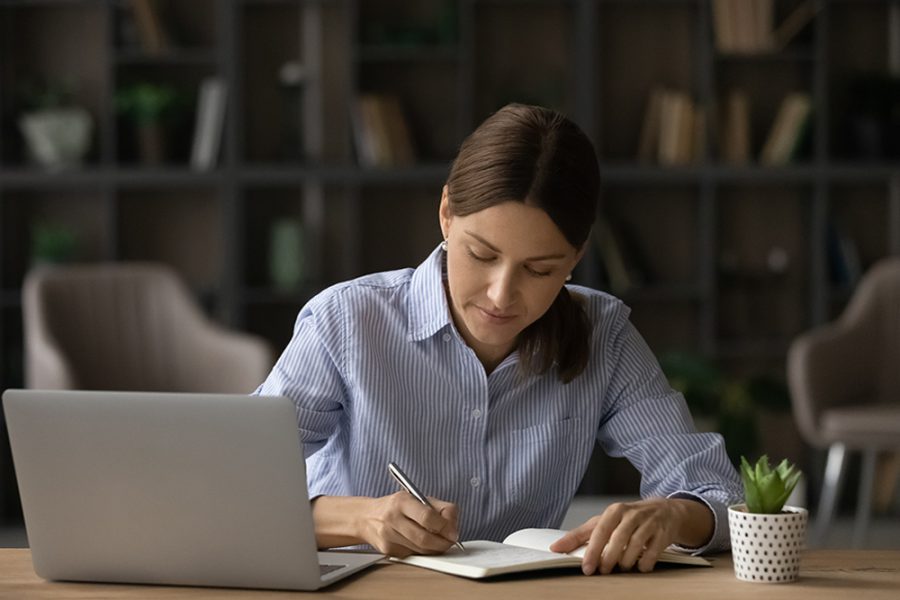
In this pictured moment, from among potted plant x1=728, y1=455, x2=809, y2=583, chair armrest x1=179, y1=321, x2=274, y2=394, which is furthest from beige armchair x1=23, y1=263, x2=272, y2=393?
potted plant x1=728, y1=455, x2=809, y2=583

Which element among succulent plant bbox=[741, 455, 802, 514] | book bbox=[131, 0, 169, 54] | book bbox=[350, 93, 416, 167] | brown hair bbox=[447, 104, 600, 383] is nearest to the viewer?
succulent plant bbox=[741, 455, 802, 514]

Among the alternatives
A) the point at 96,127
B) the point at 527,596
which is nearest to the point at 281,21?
the point at 96,127

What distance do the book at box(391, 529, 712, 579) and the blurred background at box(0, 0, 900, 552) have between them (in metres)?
3.43

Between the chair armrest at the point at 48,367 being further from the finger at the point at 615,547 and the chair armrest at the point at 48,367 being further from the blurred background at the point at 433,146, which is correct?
the finger at the point at 615,547

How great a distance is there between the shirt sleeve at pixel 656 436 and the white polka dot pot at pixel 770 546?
0.73 ft

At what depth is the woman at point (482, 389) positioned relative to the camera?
182 centimetres

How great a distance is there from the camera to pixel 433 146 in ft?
17.6

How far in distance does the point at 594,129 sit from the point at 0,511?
8.46 ft

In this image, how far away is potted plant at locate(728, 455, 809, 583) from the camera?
60.3 inches

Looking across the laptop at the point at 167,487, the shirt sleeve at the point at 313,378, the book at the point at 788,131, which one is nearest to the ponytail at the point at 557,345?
the shirt sleeve at the point at 313,378

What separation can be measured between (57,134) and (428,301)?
11.4ft

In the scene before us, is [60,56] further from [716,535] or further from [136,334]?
[716,535]

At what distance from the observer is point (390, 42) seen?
16.9 feet

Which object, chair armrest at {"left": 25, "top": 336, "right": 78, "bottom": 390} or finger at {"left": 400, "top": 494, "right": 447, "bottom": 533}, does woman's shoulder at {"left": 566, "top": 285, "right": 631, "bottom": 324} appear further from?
chair armrest at {"left": 25, "top": 336, "right": 78, "bottom": 390}
